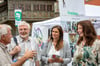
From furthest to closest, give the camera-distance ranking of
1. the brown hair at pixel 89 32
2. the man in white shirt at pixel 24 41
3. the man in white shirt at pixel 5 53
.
Result: the man in white shirt at pixel 24 41 → the brown hair at pixel 89 32 → the man in white shirt at pixel 5 53

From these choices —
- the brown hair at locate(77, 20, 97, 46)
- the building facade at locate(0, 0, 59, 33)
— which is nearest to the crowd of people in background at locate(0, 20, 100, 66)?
the brown hair at locate(77, 20, 97, 46)

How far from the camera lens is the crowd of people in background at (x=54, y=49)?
3258mm

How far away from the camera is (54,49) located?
4.13 m

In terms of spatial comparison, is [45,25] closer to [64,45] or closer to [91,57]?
[64,45]

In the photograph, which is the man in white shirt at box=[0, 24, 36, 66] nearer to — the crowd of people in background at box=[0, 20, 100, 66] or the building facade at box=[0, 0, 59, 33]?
the crowd of people in background at box=[0, 20, 100, 66]

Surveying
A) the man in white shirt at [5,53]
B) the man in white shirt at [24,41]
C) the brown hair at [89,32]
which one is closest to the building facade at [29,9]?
the man in white shirt at [24,41]

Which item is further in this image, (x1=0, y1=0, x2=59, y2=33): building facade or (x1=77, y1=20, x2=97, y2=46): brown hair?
(x1=0, y1=0, x2=59, y2=33): building facade

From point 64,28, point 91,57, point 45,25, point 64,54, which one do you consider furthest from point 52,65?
point 45,25

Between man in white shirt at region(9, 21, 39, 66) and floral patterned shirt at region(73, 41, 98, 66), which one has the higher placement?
man in white shirt at region(9, 21, 39, 66)

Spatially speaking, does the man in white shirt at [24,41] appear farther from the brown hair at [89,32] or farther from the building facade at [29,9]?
the building facade at [29,9]

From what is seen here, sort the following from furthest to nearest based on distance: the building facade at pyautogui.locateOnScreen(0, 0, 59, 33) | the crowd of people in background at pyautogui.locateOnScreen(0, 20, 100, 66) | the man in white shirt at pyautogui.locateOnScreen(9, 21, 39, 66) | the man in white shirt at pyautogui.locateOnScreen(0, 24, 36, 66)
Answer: the building facade at pyautogui.locateOnScreen(0, 0, 59, 33), the man in white shirt at pyautogui.locateOnScreen(9, 21, 39, 66), the crowd of people in background at pyautogui.locateOnScreen(0, 20, 100, 66), the man in white shirt at pyautogui.locateOnScreen(0, 24, 36, 66)

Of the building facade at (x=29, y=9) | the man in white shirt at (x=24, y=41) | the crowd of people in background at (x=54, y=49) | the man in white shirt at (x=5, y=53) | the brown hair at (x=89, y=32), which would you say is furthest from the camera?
the building facade at (x=29, y=9)

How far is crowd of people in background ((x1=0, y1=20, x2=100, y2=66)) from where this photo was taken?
128 inches

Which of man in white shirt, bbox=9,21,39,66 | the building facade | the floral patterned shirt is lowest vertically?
the floral patterned shirt
